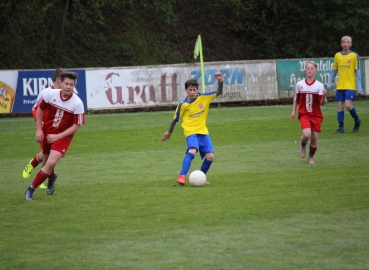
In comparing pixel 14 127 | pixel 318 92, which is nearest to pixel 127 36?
pixel 14 127

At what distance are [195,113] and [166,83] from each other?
13987 mm

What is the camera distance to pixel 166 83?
24.1m

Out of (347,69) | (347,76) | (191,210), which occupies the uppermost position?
(347,69)

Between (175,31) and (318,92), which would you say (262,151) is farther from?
(175,31)

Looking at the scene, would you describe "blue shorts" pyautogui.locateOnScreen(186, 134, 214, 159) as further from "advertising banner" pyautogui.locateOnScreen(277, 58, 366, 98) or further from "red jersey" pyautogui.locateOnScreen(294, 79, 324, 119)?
"advertising banner" pyautogui.locateOnScreen(277, 58, 366, 98)

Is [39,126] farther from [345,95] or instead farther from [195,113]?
[345,95]

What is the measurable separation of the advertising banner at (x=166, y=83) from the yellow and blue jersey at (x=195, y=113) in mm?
12991

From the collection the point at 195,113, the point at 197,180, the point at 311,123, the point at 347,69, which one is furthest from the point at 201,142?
the point at 347,69

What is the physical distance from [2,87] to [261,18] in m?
16.3

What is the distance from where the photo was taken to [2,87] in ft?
72.0

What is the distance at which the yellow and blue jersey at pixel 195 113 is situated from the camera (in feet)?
33.4

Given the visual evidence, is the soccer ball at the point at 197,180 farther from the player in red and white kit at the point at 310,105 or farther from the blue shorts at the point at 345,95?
the blue shorts at the point at 345,95

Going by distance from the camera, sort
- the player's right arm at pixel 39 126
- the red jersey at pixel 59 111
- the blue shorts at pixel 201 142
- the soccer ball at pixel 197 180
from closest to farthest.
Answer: the player's right arm at pixel 39 126
the red jersey at pixel 59 111
the soccer ball at pixel 197 180
the blue shorts at pixel 201 142

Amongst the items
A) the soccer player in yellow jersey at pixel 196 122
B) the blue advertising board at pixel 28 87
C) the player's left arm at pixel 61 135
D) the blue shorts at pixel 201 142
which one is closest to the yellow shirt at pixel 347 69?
the soccer player in yellow jersey at pixel 196 122
